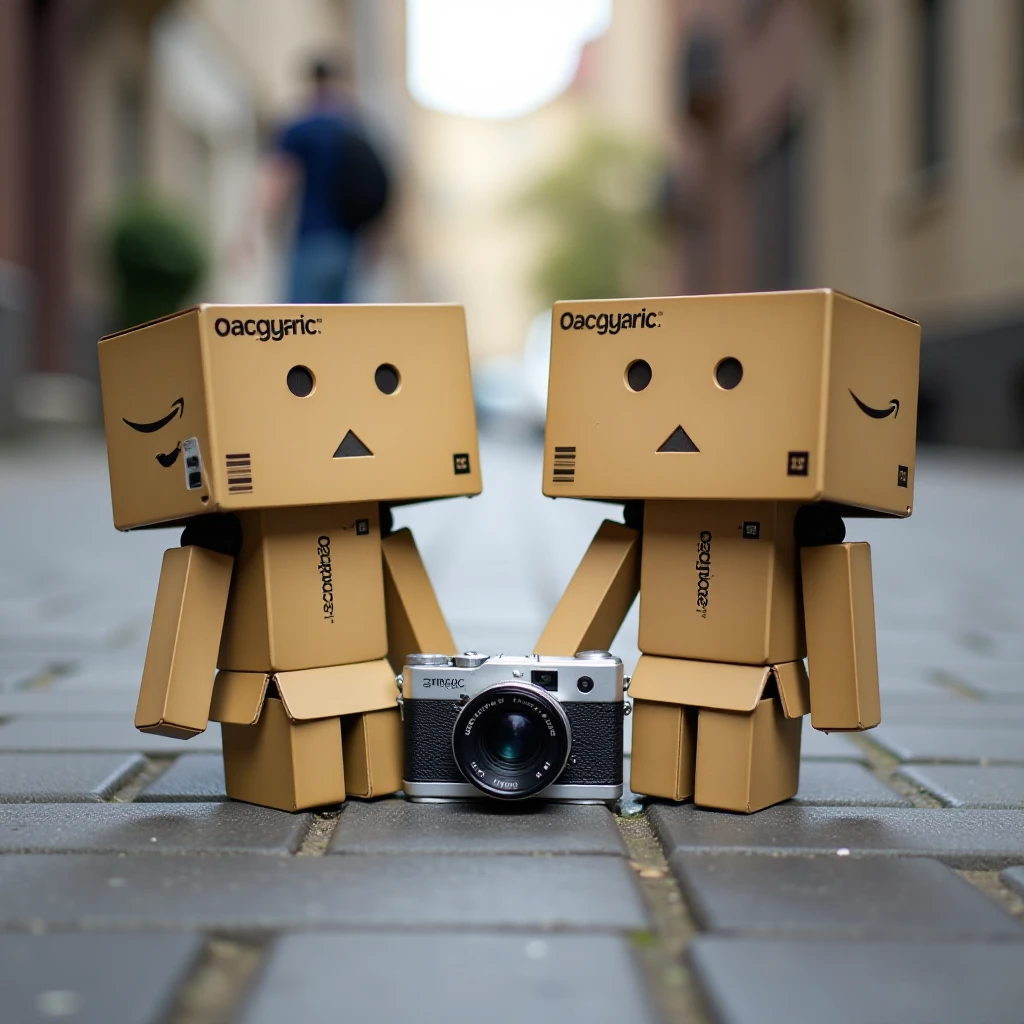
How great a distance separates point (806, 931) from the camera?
1.49 meters

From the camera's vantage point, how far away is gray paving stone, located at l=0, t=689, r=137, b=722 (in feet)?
9.12

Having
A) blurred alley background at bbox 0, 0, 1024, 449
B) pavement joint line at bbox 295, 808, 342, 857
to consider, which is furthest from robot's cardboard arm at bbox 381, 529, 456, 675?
blurred alley background at bbox 0, 0, 1024, 449

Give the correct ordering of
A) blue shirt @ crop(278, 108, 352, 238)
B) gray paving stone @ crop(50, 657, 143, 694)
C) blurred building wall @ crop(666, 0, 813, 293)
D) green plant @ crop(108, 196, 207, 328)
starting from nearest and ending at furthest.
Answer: gray paving stone @ crop(50, 657, 143, 694) → blue shirt @ crop(278, 108, 352, 238) → green plant @ crop(108, 196, 207, 328) → blurred building wall @ crop(666, 0, 813, 293)

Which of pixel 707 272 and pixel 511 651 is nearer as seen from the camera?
pixel 511 651

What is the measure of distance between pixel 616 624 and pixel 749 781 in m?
0.37

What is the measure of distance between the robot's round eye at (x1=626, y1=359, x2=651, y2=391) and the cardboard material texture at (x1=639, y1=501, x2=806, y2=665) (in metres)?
0.21

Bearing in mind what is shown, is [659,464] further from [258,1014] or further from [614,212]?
[614,212]

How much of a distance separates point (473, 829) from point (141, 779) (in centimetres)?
73

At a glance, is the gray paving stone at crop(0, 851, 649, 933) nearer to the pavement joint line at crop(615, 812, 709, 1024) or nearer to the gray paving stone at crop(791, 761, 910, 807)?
the pavement joint line at crop(615, 812, 709, 1024)

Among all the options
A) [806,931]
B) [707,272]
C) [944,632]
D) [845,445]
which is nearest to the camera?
[806,931]

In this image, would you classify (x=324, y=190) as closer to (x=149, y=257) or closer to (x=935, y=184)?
(x=149, y=257)

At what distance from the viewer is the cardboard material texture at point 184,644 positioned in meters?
2.01

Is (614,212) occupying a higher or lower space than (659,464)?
higher

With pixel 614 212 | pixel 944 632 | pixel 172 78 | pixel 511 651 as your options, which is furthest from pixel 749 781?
pixel 614 212
